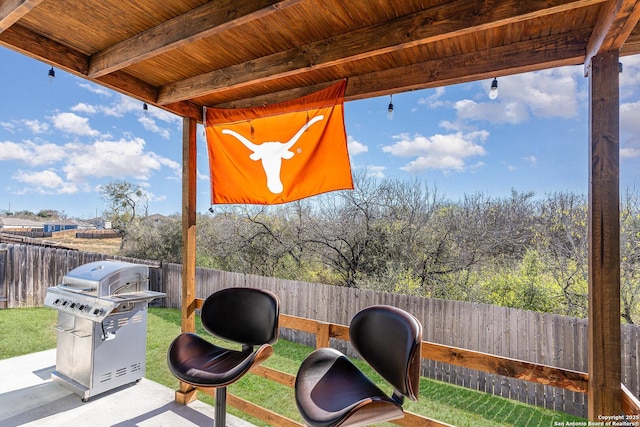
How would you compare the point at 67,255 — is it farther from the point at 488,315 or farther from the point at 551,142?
the point at 551,142

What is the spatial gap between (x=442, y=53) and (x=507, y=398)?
13.9 ft

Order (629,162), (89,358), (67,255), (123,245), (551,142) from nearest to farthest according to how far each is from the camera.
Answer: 1. (89,358)
2. (629,162)
3. (551,142)
4. (67,255)
5. (123,245)

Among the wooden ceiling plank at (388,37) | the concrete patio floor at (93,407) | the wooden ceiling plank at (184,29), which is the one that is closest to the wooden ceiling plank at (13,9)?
the wooden ceiling plank at (184,29)

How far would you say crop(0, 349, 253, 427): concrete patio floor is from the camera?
2.48 metres

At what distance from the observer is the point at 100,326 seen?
279 centimetres

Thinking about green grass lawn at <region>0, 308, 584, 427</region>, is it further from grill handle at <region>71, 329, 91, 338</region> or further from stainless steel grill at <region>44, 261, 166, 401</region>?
grill handle at <region>71, 329, 91, 338</region>

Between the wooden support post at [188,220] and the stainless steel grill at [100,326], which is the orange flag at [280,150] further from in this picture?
the stainless steel grill at [100,326]

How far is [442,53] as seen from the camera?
1965 mm

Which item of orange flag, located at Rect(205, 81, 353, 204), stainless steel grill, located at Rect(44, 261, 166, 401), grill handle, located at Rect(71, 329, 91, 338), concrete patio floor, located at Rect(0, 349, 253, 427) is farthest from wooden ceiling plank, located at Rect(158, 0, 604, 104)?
concrete patio floor, located at Rect(0, 349, 253, 427)

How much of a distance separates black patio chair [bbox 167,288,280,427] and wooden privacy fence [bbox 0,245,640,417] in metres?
1.00

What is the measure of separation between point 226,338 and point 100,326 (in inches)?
58.0

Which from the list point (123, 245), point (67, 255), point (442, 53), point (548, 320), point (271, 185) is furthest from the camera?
point (123, 245)

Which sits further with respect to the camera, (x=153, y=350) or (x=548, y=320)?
(x=153, y=350)

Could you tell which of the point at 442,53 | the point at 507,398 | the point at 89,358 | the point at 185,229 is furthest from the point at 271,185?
the point at 507,398
